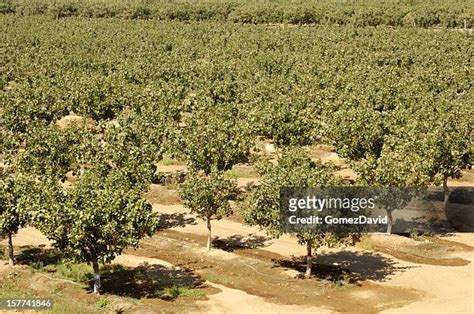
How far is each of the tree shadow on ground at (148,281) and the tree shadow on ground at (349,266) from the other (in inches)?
364

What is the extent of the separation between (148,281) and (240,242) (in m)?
12.8

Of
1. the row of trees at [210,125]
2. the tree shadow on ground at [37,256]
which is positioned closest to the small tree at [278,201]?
the row of trees at [210,125]

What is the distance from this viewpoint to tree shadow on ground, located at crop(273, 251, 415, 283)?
52.4m

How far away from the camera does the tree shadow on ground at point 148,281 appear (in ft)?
160

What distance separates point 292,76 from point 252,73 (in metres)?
9.93

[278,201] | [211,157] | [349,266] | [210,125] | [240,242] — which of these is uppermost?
[210,125]

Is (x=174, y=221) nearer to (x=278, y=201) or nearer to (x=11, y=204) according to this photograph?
(x=11, y=204)

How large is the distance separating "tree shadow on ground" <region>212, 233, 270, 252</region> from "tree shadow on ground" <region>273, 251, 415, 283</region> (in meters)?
4.90

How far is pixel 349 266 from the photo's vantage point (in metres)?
54.6

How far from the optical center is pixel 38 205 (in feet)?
152

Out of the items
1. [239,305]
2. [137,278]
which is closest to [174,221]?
[137,278]

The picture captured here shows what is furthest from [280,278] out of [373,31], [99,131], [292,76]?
[373,31]

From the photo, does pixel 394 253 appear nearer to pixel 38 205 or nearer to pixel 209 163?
pixel 209 163

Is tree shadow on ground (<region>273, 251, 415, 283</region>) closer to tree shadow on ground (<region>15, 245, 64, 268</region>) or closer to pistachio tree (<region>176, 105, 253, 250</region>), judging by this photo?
pistachio tree (<region>176, 105, 253, 250</region>)
